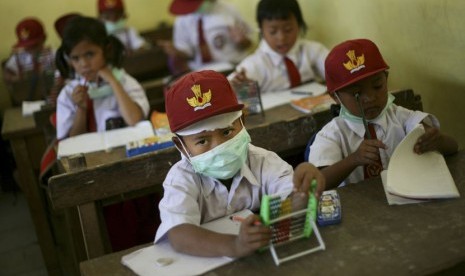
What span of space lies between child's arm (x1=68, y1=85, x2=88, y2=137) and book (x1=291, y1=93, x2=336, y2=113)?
1.14 m

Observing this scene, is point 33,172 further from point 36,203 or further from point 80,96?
point 80,96

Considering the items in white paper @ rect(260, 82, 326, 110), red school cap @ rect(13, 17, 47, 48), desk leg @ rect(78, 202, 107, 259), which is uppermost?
red school cap @ rect(13, 17, 47, 48)

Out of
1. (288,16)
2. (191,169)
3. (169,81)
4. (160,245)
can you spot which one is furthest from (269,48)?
(160,245)

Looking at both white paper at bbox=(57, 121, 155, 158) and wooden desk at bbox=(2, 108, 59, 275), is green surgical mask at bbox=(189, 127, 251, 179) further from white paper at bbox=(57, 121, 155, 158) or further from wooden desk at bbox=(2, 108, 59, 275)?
wooden desk at bbox=(2, 108, 59, 275)

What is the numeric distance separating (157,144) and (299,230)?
111 centimetres

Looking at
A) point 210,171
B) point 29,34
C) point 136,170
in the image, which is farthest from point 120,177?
point 29,34

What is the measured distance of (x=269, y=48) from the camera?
3506 mm

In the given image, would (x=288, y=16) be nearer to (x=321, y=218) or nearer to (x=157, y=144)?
(x=157, y=144)

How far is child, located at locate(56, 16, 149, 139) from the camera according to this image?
3221 millimetres

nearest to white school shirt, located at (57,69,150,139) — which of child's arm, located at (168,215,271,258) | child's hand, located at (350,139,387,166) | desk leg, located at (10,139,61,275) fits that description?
desk leg, located at (10,139,61,275)

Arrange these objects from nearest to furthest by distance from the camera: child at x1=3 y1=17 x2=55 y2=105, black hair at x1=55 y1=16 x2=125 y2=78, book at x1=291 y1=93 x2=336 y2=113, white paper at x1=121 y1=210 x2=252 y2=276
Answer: white paper at x1=121 y1=210 x2=252 y2=276
book at x1=291 y1=93 x2=336 y2=113
black hair at x1=55 y1=16 x2=125 y2=78
child at x1=3 y1=17 x2=55 y2=105

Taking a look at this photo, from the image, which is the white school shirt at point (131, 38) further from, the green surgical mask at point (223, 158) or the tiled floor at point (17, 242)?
the green surgical mask at point (223, 158)

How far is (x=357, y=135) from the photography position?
212 centimetres

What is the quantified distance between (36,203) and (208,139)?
2167 millimetres
